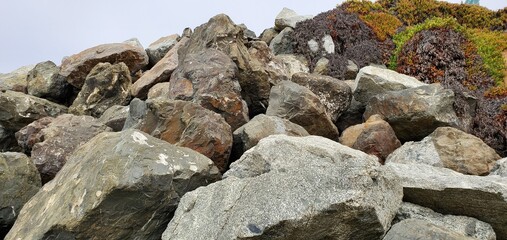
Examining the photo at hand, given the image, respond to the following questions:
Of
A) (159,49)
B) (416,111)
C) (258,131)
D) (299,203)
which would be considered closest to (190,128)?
(258,131)

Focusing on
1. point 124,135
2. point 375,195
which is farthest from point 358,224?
point 124,135

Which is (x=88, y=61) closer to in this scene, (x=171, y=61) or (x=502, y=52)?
(x=171, y=61)

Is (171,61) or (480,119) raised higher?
(171,61)

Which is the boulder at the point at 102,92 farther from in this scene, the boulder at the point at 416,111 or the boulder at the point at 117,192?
the boulder at the point at 416,111

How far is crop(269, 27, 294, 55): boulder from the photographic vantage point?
21.2m

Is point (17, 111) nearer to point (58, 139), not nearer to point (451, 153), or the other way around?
point (58, 139)

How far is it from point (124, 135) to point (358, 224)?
410 cm

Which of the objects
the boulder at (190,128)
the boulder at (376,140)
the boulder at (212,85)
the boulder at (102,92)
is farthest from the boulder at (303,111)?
the boulder at (102,92)

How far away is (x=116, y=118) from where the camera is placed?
41.4ft

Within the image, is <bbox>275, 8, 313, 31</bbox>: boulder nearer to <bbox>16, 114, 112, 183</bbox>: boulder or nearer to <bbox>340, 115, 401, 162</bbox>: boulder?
<bbox>340, 115, 401, 162</bbox>: boulder

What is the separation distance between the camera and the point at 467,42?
784 inches

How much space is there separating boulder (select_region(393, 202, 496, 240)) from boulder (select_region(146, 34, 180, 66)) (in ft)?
47.0

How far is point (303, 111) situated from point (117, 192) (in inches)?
211

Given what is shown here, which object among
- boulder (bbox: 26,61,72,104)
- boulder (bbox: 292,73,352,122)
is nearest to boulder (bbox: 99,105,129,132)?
boulder (bbox: 292,73,352,122)
